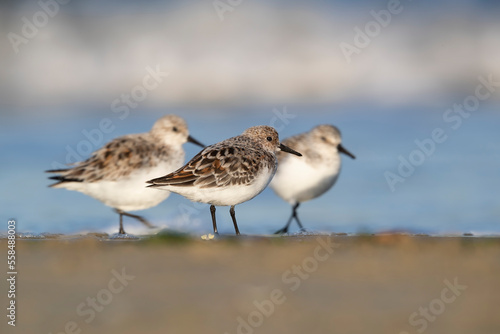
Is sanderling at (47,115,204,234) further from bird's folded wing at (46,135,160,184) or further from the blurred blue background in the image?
the blurred blue background

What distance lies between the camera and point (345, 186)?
10.9m

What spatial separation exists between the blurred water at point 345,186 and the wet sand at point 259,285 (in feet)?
4.74

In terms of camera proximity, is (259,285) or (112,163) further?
(112,163)

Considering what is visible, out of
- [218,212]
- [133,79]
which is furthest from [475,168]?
[133,79]

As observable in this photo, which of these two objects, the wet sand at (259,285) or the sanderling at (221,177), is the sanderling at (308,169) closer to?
the sanderling at (221,177)

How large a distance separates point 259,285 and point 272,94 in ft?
49.3

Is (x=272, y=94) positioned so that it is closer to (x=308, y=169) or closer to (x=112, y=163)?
(x=308, y=169)

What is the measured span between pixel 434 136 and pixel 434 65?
8.21m

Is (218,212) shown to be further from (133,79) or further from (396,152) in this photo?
(133,79)

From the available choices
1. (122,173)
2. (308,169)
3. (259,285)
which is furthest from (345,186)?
(259,285)

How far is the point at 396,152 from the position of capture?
12477mm

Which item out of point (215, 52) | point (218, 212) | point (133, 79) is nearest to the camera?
point (218, 212)

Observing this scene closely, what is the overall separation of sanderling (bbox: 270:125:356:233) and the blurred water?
43cm

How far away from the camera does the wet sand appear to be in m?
4.18
